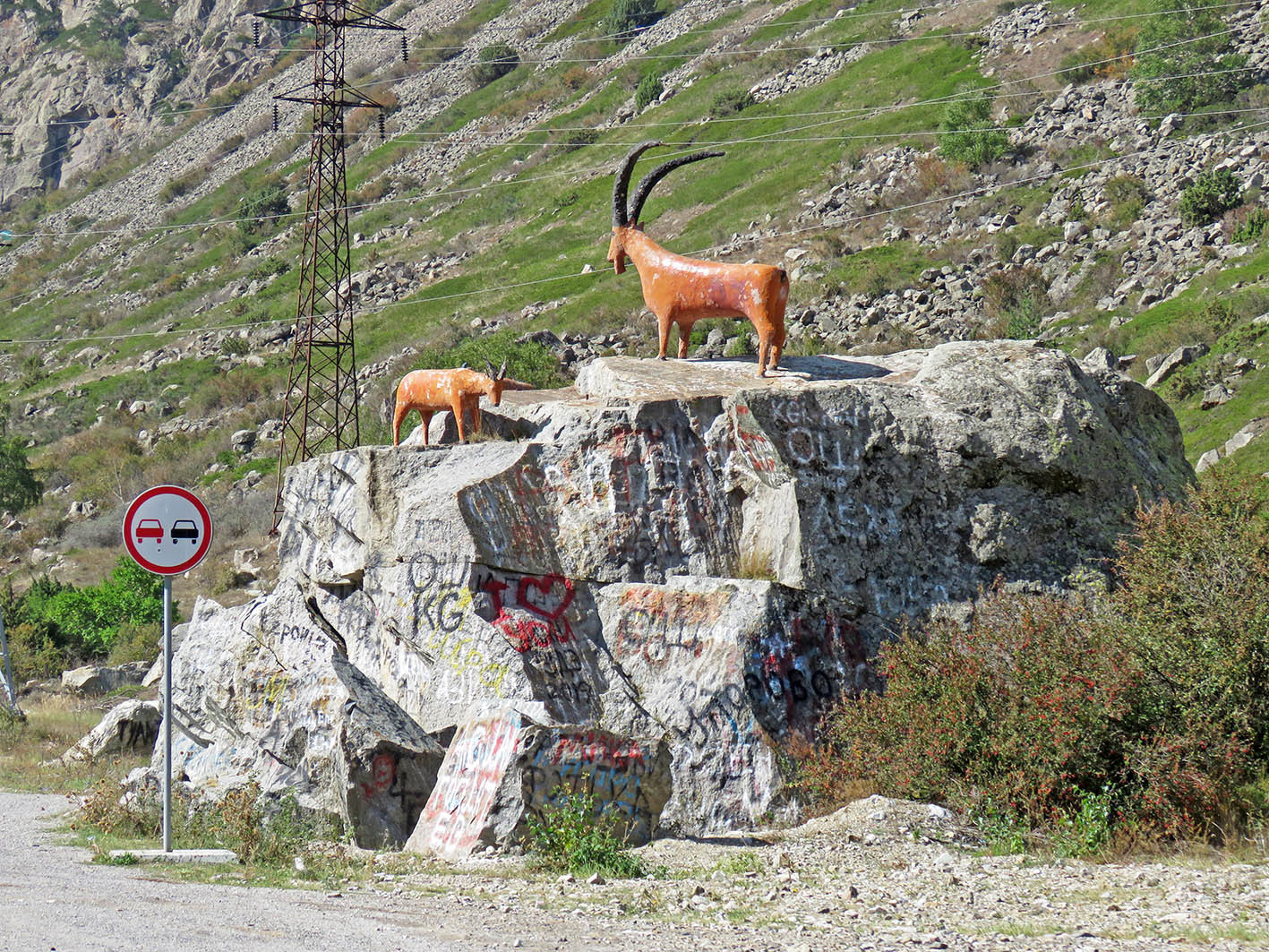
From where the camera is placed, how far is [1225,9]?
5009 centimetres

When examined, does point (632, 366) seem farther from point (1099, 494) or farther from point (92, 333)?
point (92, 333)

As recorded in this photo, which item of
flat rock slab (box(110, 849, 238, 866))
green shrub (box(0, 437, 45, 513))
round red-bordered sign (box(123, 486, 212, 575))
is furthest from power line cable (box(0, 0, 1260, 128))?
flat rock slab (box(110, 849, 238, 866))

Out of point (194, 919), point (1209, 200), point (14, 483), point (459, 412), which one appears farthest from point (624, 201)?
point (14, 483)

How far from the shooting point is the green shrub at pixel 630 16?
89.6m

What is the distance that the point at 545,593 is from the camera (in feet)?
42.8

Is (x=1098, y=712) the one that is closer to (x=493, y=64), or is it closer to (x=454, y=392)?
(x=454, y=392)

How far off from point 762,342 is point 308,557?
587cm

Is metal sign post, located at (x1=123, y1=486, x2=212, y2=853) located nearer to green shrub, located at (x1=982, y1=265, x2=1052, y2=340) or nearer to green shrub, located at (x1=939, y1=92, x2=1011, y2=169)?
green shrub, located at (x1=982, y1=265, x2=1052, y2=340)

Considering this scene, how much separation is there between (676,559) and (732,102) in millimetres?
56557

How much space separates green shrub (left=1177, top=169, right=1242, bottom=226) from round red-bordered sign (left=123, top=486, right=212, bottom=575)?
34.4m

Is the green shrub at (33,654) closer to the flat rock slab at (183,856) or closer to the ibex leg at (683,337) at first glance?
the ibex leg at (683,337)

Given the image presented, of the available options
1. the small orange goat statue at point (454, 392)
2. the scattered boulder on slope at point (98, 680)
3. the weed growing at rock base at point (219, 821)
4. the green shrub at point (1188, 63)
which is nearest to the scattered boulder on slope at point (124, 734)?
the weed growing at rock base at point (219, 821)

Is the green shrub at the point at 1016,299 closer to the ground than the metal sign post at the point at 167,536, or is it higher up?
higher up

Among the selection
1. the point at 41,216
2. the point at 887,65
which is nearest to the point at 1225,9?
the point at 887,65
